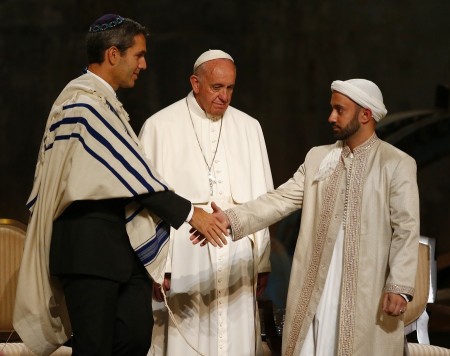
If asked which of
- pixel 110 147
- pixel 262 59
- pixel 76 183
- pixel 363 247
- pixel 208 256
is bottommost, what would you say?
pixel 208 256

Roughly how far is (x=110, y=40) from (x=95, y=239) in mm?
905

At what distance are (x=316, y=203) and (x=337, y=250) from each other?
26cm

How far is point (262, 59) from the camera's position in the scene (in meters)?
6.89

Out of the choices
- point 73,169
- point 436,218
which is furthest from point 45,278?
point 436,218

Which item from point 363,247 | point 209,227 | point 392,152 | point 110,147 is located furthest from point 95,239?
point 392,152

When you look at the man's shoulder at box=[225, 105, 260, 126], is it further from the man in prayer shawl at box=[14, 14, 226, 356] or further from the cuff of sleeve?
the man in prayer shawl at box=[14, 14, 226, 356]

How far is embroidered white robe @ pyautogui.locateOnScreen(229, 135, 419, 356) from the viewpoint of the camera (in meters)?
4.29

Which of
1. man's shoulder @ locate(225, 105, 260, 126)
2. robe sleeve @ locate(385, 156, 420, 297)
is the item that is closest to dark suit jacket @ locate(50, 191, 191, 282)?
robe sleeve @ locate(385, 156, 420, 297)

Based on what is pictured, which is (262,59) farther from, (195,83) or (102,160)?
(102,160)

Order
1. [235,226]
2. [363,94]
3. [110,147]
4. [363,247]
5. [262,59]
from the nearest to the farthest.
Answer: [110,147], [363,247], [363,94], [235,226], [262,59]

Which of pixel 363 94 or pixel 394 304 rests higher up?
pixel 363 94

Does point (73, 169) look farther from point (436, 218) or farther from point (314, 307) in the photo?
point (436, 218)

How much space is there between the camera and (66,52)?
6.78m

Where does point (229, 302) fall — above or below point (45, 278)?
below
